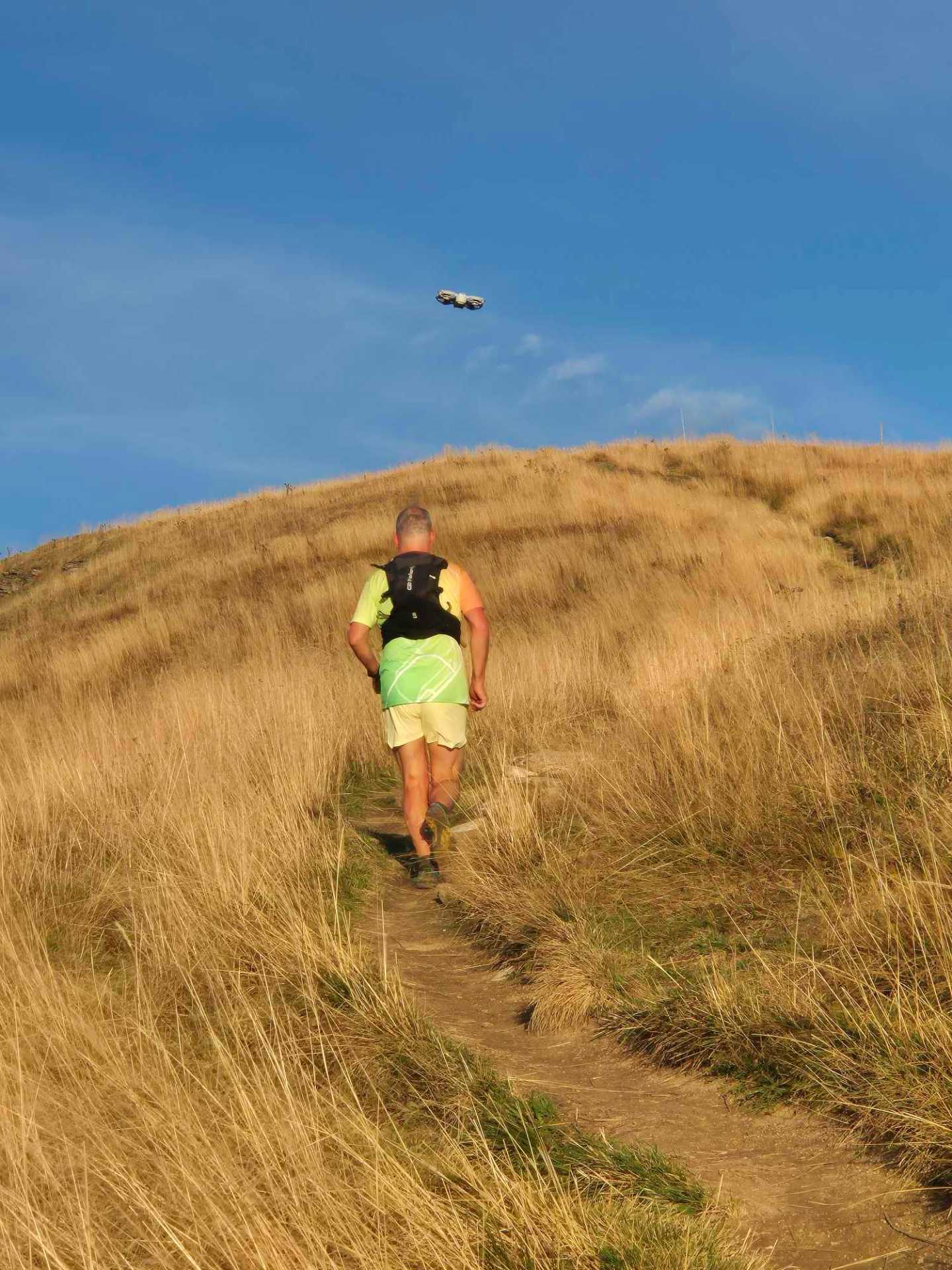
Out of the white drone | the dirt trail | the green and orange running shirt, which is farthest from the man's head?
the white drone

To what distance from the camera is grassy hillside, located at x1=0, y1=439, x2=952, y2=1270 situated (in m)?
2.46

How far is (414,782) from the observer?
591cm

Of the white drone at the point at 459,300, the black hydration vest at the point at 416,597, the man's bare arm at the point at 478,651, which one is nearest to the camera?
the black hydration vest at the point at 416,597

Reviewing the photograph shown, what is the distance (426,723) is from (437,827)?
561 millimetres

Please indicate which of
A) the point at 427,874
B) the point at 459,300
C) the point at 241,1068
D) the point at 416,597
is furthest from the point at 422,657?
the point at 459,300

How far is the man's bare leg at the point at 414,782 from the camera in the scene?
5891mm

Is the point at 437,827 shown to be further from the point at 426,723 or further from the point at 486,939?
the point at 486,939

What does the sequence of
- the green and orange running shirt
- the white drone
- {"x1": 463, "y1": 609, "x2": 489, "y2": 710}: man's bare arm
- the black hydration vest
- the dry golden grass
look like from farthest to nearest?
the white drone, {"x1": 463, "y1": 609, "x2": 489, "y2": 710}: man's bare arm, the green and orange running shirt, the black hydration vest, the dry golden grass

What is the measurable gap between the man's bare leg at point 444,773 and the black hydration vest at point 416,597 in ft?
2.17

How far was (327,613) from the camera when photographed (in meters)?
15.6

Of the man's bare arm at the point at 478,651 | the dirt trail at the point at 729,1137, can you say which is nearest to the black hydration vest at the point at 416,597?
the man's bare arm at the point at 478,651

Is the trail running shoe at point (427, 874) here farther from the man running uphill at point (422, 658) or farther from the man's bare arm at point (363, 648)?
the man's bare arm at point (363, 648)

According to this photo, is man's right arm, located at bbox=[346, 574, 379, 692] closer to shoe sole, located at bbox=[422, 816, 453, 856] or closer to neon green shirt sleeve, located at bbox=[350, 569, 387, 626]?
neon green shirt sleeve, located at bbox=[350, 569, 387, 626]

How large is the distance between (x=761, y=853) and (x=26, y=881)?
3.54m
